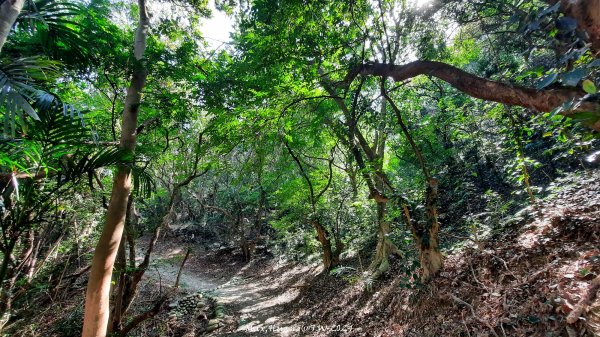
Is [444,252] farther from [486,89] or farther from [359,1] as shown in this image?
[359,1]

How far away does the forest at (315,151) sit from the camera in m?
2.31

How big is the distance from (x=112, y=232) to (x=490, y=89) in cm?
448

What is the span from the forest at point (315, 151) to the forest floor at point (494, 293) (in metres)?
0.03

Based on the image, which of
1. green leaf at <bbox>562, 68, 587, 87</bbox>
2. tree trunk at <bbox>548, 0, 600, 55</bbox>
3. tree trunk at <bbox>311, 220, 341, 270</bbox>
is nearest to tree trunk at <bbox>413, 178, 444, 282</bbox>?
tree trunk at <bbox>548, 0, 600, 55</bbox>

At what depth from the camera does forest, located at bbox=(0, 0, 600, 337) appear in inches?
91.0

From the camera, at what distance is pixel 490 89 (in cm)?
276

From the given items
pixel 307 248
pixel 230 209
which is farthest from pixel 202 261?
pixel 307 248

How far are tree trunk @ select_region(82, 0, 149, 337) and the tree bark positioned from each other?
3.09 m

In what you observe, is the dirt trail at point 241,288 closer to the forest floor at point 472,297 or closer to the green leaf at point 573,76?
the forest floor at point 472,297

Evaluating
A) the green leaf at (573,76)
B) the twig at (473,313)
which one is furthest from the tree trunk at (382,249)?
the green leaf at (573,76)

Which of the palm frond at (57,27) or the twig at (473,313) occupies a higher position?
the palm frond at (57,27)

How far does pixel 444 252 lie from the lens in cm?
531

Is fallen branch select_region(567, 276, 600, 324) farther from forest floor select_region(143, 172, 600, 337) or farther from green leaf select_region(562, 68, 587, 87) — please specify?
green leaf select_region(562, 68, 587, 87)

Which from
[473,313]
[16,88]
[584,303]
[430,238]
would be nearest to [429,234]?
[430,238]
